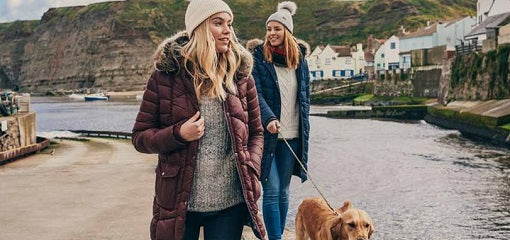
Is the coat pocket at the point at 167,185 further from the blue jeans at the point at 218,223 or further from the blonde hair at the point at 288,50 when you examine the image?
the blonde hair at the point at 288,50

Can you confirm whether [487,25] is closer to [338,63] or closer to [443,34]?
[443,34]

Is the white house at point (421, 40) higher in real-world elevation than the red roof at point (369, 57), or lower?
higher

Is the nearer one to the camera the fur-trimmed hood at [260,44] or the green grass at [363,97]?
the fur-trimmed hood at [260,44]

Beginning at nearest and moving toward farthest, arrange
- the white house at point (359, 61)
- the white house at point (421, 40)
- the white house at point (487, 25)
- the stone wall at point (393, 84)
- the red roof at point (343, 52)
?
1. the white house at point (487, 25)
2. the stone wall at point (393, 84)
3. the white house at point (421, 40)
4. the white house at point (359, 61)
5. the red roof at point (343, 52)

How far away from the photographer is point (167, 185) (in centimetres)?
410

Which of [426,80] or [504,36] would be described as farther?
[426,80]

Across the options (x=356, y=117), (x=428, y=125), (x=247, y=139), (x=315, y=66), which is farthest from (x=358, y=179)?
(x=315, y=66)

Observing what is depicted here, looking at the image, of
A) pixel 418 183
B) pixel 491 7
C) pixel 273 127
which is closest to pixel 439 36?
Result: pixel 491 7

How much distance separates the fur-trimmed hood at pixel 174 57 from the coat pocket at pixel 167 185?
24.8 inches

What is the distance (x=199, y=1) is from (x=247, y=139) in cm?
99

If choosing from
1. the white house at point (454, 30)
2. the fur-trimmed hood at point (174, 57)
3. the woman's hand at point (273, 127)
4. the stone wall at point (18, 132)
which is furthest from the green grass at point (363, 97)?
the fur-trimmed hood at point (174, 57)

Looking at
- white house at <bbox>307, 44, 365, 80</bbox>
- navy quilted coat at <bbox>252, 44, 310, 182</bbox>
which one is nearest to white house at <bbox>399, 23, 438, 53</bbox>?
white house at <bbox>307, 44, 365, 80</bbox>

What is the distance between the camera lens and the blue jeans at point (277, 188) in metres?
6.85

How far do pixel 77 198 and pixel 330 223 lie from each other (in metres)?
8.20
